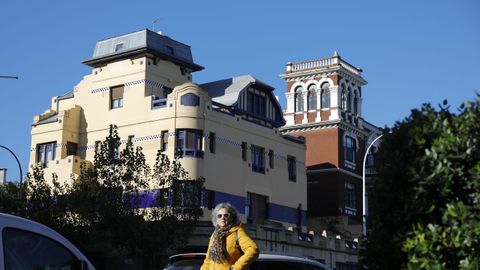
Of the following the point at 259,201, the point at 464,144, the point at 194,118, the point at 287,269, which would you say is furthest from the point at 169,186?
the point at 464,144

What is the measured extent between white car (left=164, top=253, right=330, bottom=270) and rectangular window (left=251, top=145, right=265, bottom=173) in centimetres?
3194

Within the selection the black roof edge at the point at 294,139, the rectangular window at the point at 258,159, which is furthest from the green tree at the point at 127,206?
the black roof edge at the point at 294,139

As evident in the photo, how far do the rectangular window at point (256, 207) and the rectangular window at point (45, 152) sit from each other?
11.5 m

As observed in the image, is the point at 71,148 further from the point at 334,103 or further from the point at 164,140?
the point at 334,103

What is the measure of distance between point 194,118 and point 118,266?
8.70 metres

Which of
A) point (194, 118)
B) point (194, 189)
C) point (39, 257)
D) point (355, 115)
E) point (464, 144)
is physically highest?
point (355, 115)

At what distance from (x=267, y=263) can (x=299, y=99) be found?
44568 mm

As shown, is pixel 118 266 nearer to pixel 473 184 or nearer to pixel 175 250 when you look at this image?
pixel 175 250

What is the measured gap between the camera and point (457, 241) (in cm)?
629

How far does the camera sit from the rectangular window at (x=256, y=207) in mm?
45438

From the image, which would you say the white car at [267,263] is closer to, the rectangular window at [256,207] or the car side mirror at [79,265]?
the car side mirror at [79,265]

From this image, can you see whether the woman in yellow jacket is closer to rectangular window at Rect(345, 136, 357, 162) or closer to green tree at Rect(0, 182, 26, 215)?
green tree at Rect(0, 182, 26, 215)

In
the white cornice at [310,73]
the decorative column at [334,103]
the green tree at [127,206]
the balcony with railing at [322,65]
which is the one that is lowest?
the green tree at [127,206]

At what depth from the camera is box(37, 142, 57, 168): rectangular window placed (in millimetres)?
46562
